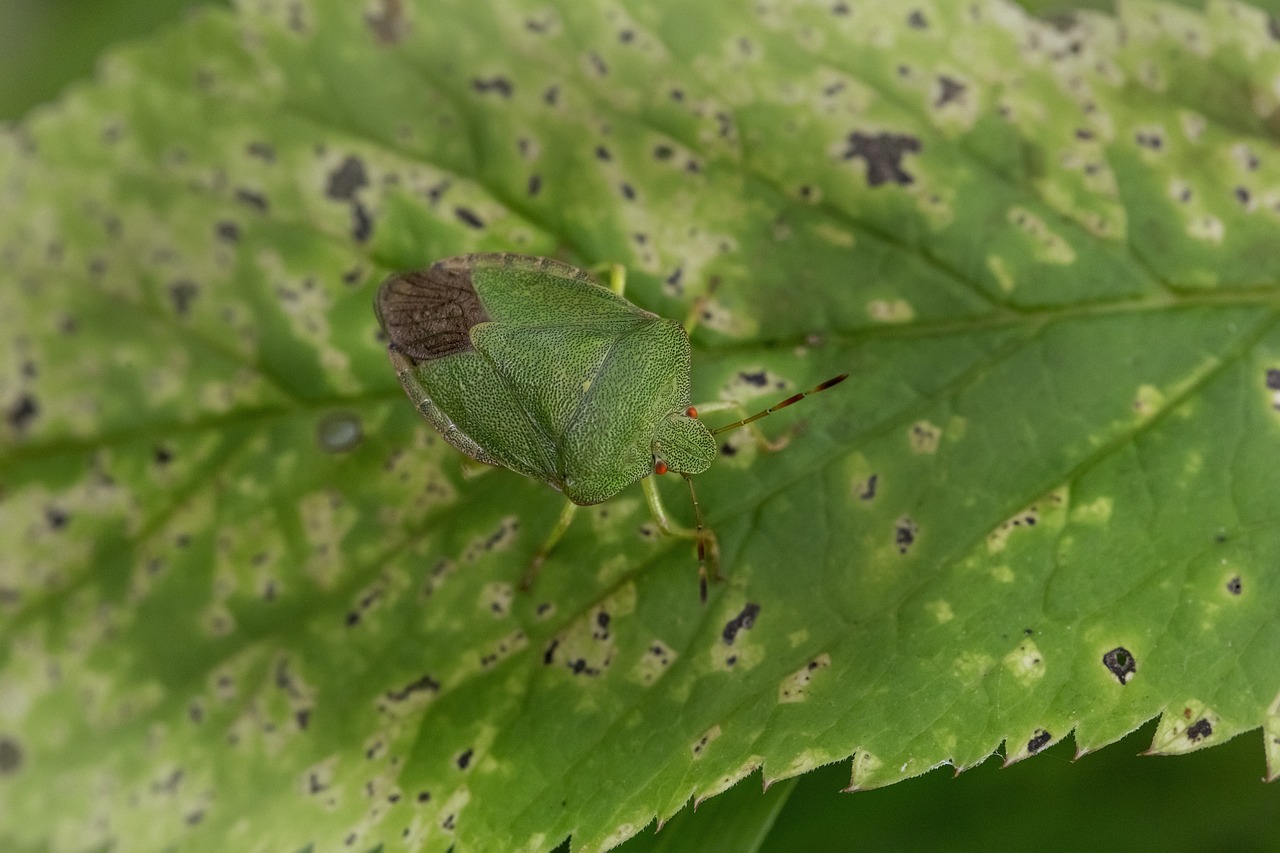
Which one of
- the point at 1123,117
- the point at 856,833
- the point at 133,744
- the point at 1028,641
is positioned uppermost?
the point at 1123,117

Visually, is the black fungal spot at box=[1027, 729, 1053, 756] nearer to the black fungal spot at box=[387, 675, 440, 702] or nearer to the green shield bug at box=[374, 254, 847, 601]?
the green shield bug at box=[374, 254, 847, 601]

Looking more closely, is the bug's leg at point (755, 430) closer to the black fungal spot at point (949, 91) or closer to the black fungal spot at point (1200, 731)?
the black fungal spot at point (949, 91)

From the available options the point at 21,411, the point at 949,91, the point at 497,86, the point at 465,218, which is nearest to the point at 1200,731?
the point at 949,91

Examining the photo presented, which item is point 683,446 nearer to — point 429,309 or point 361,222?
point 429,309

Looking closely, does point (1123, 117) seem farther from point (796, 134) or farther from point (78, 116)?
point (78, 116)

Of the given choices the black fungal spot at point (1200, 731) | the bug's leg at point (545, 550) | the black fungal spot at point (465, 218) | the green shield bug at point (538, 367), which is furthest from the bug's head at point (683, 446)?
the black fungal spot at point (1200, 731)

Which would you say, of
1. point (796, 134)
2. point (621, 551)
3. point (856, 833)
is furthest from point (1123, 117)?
point (856, 833)

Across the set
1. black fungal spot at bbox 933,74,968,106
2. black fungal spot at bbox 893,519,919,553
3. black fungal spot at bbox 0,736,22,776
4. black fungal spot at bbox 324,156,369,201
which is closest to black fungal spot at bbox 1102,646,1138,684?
black fungal spot at bbox 893,519,919,553
